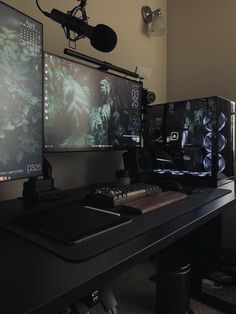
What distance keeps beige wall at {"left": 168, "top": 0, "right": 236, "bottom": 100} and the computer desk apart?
5.46 ft

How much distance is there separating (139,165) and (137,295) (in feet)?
2.49

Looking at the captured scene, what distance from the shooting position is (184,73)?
221cm

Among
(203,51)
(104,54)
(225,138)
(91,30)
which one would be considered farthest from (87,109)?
(203,51)

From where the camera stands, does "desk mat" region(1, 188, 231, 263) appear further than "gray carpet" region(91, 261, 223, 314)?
No

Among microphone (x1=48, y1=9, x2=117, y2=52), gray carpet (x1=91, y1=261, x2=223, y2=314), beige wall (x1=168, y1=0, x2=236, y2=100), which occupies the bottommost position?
gray carpet (x1=91, y1=261, x2=223, y2=314)

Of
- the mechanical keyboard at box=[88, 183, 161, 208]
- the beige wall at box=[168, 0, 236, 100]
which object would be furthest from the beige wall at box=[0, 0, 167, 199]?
the mechanical keyboard at box=[88, 183, 161, 208]

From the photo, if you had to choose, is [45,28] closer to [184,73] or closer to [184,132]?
[184,132]

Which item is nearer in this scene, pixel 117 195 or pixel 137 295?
pixel 117 195

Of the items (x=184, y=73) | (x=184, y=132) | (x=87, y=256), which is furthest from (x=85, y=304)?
(x=184, y=73)

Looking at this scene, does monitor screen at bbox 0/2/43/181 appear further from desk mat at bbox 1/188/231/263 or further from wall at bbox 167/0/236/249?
wall at bbox 167/0/236/249

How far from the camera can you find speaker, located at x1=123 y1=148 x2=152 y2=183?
4.73 ft

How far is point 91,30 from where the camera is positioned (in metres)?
1.17

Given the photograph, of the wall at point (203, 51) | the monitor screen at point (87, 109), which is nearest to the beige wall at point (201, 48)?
the wall at point (203, 51)

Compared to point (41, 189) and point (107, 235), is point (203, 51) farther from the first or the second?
point (107, 235)
